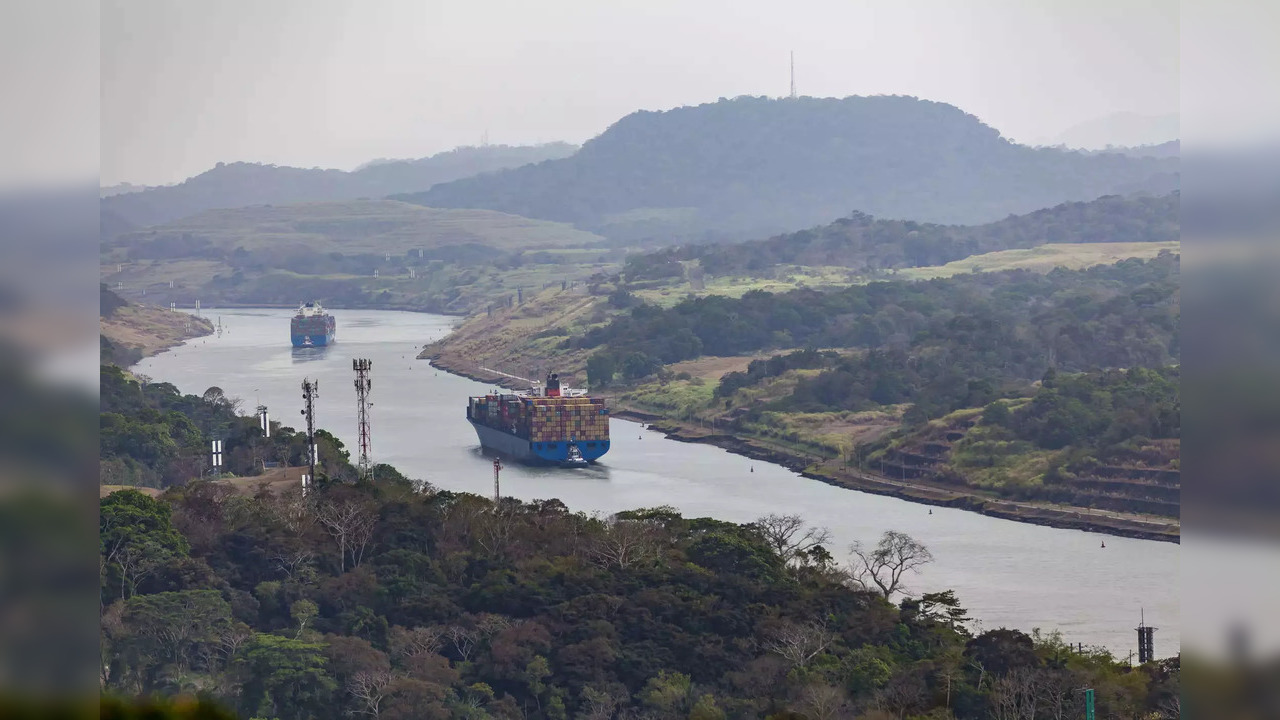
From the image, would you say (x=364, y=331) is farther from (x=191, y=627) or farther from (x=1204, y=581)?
(x=1204, y=581)

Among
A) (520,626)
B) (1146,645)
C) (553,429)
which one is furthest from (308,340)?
(1146,645)

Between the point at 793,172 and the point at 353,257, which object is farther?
the point at 793,172

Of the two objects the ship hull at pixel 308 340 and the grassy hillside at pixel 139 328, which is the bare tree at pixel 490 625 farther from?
the ship hull at pixel 308 340

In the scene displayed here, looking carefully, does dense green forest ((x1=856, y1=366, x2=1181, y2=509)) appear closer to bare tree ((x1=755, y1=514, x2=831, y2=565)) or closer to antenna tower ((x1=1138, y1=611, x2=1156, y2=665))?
bare tree ((x1=755, y1=514, x2=831, y2=565))

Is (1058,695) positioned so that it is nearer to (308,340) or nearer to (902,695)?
(902,695)

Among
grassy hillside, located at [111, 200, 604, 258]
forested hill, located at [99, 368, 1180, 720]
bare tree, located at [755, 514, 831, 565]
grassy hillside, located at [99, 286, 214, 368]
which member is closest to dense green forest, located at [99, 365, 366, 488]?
forested hill, located at [99, 368, 1180, 720]

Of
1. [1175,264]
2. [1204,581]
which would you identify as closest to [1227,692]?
[1204,581]
